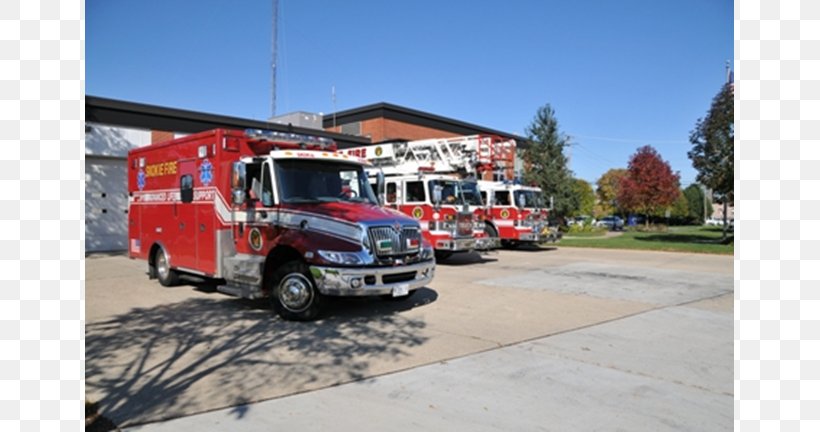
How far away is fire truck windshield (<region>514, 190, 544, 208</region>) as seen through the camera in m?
19.9

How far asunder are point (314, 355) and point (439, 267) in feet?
30.4

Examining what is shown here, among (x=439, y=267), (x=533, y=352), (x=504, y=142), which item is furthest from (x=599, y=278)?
(x=533, y=352)

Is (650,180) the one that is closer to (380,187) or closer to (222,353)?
(380,187)

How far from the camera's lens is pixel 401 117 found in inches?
1383

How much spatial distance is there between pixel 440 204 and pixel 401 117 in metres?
21.6

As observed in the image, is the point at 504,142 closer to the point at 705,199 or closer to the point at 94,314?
the point at 94,314

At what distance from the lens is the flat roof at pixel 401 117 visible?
3397cm

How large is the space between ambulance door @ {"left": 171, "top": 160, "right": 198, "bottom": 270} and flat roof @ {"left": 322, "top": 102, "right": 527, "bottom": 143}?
2450 cm

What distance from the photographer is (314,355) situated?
613cm

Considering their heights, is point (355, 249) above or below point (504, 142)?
below

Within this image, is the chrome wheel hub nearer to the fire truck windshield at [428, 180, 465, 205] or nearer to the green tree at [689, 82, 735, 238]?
the fire truck windshield at [428, 180, 465, 205]

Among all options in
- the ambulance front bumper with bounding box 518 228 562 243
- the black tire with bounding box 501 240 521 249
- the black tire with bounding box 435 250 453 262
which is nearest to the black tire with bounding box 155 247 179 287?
the black tire with bounding box 435 250 453 262

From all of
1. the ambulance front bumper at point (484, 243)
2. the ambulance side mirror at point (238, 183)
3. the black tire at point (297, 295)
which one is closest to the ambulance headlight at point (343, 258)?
the black tire at point (297, 295)

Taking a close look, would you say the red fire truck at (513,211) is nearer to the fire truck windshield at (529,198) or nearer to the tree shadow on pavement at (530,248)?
the fire truck windshield at (529,198)
